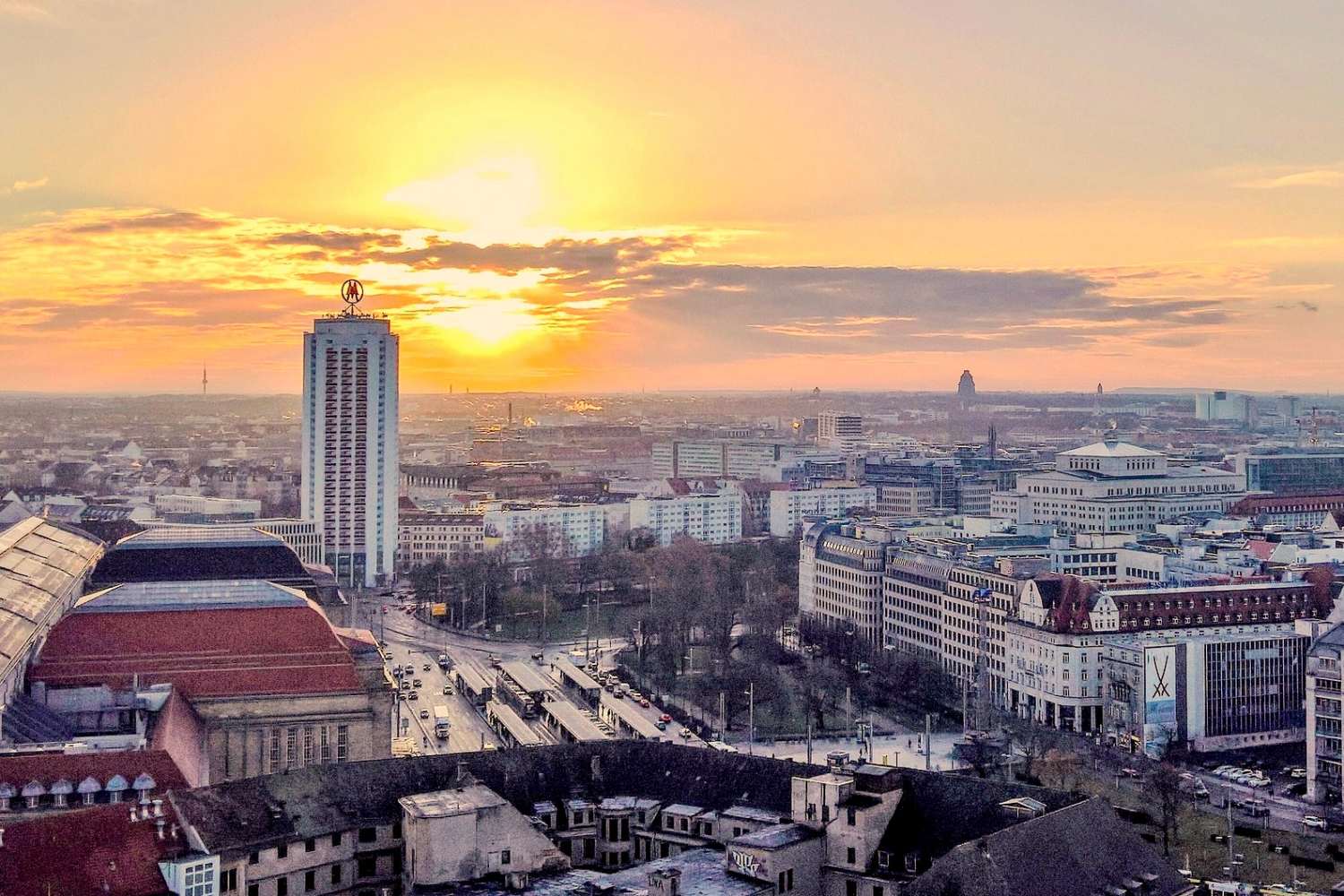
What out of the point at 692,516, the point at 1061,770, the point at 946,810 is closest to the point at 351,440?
the point at 692,516

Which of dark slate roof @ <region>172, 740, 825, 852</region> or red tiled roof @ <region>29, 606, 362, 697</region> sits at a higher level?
red tiled roof @ <region>29, 606, 362, 697</region>

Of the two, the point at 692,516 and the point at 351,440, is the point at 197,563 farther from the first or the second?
the point at 692,516

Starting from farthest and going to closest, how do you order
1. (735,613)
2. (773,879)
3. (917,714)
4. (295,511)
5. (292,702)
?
(295,511), (735,613), (917,714), (292,702), (773,879)

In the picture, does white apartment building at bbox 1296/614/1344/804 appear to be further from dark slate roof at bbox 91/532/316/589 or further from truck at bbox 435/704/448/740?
dark slate roof at bbox 91/532/316/589

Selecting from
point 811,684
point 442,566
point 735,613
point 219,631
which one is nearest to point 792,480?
point 442,566

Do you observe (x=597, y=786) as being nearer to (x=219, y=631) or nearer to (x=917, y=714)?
(x=219, y=631)

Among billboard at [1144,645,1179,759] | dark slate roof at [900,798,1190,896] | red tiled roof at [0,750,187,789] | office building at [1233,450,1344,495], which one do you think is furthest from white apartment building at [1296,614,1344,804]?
office building at [1233,450,1344,495]

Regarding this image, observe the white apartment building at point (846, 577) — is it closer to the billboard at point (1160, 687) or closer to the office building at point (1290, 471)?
the billboard at point (1160, 687)
